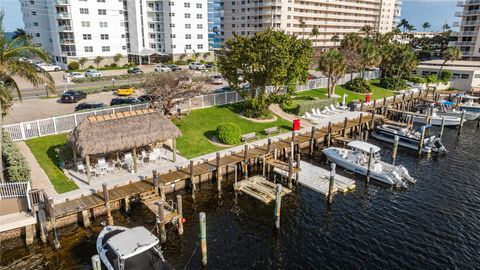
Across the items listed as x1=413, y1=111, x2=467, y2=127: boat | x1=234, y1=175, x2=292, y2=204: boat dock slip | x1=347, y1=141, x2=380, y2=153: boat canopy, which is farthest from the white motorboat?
x1=234, y1=175, x2=292, y2=204: boat dock slip

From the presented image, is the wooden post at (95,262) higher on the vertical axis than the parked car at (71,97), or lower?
lower

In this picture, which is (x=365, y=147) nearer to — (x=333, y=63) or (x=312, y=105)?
(x=312, y=105)

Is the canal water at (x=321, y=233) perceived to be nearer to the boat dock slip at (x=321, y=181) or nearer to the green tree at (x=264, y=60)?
the boat dock slip at (x=321, y=181)

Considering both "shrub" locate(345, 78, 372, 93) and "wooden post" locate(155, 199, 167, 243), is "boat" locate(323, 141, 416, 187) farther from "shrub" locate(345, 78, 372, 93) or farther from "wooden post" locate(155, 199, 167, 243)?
"shrub" locate(345, 78, 372, 93)

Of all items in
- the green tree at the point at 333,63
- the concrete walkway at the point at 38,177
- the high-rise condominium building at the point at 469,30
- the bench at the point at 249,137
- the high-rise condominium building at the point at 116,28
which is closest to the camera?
the concrete walkway at the point at 38,177

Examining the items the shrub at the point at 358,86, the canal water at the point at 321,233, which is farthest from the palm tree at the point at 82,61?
the canal water at the point at 321,233

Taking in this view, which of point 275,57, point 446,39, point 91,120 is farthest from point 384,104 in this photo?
point 446,39
